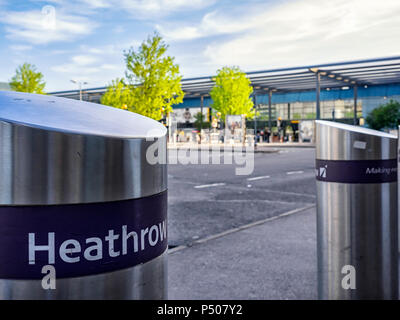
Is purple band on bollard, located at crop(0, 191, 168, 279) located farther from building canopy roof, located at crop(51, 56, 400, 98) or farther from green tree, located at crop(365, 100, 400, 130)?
green tree, located at crop(365, 100, 400, 130)

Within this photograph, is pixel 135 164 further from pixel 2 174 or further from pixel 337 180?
pixel 337 180

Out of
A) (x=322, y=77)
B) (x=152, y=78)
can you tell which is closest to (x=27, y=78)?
(x=152, y=78)

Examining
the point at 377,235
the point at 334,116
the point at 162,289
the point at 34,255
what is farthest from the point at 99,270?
the point at 334,116

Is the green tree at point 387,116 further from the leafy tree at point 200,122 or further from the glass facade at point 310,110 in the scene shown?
the leafy tree at point 200,122

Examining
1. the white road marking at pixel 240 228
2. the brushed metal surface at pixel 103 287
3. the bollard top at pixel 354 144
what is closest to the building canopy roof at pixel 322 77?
the white road marking at pixel 240 228

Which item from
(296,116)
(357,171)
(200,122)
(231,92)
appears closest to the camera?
(357,171)

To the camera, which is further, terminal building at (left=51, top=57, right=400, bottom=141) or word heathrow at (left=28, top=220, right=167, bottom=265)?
terminal building at (left=51, top=57, right=400, bottom=141)

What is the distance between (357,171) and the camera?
2.81 meters

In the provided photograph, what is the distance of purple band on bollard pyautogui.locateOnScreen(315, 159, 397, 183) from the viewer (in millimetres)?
2812

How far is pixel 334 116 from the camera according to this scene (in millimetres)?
61250

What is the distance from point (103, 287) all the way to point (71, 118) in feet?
1.36

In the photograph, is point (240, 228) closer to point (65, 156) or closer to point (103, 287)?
point (103, 287)

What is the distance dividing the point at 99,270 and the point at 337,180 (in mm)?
2214

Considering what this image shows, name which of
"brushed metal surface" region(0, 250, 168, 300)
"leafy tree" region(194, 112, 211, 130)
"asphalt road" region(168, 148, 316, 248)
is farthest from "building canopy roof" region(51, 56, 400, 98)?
"brushed metal surface" region(0, 250, 168, 300)
